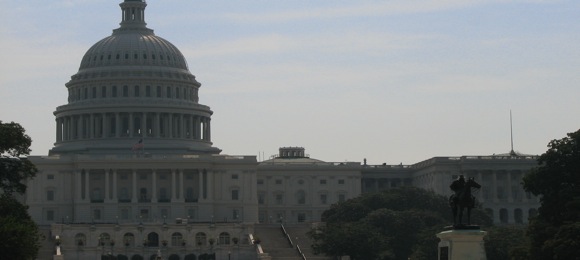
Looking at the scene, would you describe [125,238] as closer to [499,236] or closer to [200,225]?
[200,225]

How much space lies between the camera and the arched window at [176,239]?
192 m

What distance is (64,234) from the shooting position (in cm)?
18825

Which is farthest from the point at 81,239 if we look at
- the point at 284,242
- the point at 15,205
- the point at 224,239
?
the point at 15,205

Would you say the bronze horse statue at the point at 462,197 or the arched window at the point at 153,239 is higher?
the arched window at the point at 153,239

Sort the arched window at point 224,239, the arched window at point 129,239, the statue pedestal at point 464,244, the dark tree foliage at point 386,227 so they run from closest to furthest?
1. the statue pedestal at point 464,244
2. the dark tree foliage at point 386,227
3. the arched window at point 129,239
4. the arched window at point 224,239

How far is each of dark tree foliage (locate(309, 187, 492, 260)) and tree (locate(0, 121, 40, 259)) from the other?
35134mm

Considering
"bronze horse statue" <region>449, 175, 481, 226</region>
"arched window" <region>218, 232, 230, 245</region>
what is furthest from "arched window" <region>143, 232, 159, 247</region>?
"bronze horse statue" <region>449, 175, 481, 226</region>

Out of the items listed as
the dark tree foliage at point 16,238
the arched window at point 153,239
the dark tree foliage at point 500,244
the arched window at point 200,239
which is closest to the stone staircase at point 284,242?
the arched window at point 200,239

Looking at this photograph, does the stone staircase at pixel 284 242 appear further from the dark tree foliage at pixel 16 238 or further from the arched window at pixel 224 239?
the dark tree foliage at pixel 16 238

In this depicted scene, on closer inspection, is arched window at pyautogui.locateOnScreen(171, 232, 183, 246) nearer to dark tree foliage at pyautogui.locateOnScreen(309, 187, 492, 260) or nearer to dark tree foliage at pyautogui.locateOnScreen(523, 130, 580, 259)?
dark tree foliage at pyautogui.locateOnScreen(309, 187, 492, 260)

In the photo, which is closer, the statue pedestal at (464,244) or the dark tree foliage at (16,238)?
the statue pedestal at (464,244)

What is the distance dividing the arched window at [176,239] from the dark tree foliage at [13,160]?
72.0 meters

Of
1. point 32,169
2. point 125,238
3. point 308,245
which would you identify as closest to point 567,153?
point 32,169

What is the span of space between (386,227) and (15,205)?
2214 inches
